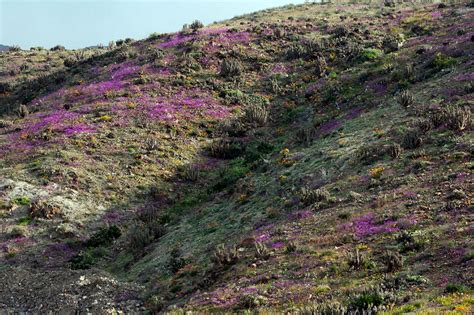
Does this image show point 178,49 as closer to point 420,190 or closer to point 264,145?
point 264,145

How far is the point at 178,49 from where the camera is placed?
153 feet

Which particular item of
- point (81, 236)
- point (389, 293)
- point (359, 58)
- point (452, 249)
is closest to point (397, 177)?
point (452, 249)

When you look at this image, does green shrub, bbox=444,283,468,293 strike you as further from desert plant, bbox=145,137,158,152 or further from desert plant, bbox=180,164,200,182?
desert plant, bbox=145,137,158,152

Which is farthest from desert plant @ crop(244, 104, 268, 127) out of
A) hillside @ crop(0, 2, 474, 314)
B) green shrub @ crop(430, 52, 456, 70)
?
green shrub @ crop(430, 52, 456, 70)

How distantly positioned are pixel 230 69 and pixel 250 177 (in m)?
18.6

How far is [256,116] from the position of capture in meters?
34.1

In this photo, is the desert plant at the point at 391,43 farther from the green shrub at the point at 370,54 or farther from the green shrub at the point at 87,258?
the green shrub at the point at 87,258

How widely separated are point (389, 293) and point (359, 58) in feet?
106

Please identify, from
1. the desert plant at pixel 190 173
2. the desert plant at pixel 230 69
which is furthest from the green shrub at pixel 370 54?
the desert plant at pixel 190 173

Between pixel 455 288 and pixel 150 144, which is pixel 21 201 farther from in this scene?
pixel 455 288

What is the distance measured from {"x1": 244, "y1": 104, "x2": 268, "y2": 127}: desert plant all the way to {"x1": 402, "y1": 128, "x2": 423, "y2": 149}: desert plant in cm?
1473

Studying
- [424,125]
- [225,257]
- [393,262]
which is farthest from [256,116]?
[393,262]

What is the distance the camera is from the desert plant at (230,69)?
41.4 m

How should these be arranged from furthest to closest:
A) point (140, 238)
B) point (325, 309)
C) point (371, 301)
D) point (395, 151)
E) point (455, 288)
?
point (140, 238)
point (395, 151)
point (371, 301)
point (325, 309)
point (455, 288)
